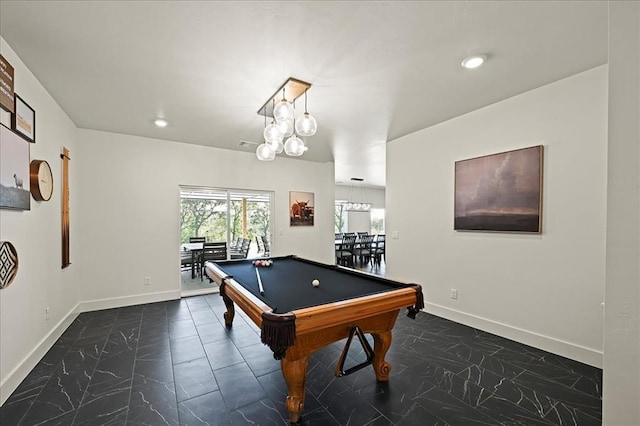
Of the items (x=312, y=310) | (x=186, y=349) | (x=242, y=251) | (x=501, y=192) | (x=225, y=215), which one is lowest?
(x=186, y=349)

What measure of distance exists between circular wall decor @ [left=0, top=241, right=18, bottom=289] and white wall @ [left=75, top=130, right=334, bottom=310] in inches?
80.6

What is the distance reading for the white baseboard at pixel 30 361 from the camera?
2.02 meters

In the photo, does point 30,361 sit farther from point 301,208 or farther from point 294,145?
point 301,208

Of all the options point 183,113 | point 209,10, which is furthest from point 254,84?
point 183,113

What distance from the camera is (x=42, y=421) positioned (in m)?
1.79

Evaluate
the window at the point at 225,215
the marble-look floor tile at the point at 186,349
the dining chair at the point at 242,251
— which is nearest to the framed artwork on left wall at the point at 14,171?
the marble-look floor tile at the point at 186,349

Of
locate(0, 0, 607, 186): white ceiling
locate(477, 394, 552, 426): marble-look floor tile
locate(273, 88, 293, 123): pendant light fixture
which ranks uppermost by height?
locate(0, 0, 607, 186): white ceiling

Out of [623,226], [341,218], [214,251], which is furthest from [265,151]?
[341,218]

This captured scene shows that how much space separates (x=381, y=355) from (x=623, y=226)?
1791mm

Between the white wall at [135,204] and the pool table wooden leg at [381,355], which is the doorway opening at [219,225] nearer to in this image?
the white wall at [135,204]

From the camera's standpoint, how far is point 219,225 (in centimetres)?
519

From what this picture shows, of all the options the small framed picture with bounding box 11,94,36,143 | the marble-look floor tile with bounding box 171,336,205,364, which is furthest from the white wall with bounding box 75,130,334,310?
the marble-look floor tile with bounding box 171,336,205,364

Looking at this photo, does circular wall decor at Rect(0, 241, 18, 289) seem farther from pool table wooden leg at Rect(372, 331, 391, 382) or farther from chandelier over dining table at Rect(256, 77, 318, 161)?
pool table wooden leg at Rect(372, 331, 391, 382)

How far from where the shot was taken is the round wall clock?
2.47 metres
